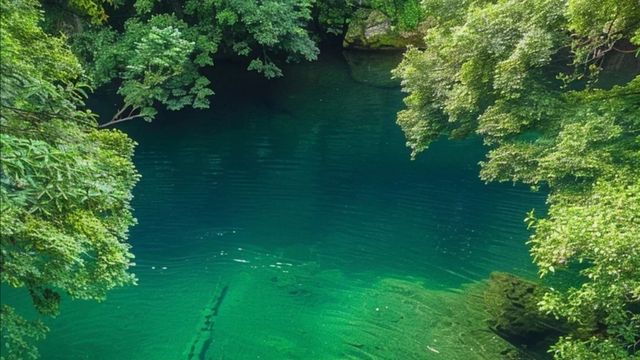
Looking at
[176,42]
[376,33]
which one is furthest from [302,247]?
[376,33]

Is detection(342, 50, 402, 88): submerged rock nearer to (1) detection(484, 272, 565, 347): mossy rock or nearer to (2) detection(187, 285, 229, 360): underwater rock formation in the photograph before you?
(1) detection(484, 272, 565, 347): mossy rock

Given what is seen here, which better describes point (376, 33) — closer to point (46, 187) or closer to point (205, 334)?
point (205, 334)

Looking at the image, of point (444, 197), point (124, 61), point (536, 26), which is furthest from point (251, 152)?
point (536, 26)

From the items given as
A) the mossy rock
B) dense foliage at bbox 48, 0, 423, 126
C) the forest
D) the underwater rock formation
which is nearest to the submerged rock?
dense foliage at bbox 48, 0, 423, 126

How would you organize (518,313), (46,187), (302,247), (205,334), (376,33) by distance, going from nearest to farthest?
1. (46,187)
2. (205,334)
3. (518,313)
4. (302,247)
5. (376,33)

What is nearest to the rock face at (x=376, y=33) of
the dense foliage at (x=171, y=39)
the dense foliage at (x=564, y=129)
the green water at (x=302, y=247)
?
the green water at (x=302, y=247)

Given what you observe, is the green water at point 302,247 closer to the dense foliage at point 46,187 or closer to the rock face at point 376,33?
the dense foliage at point 46,187
